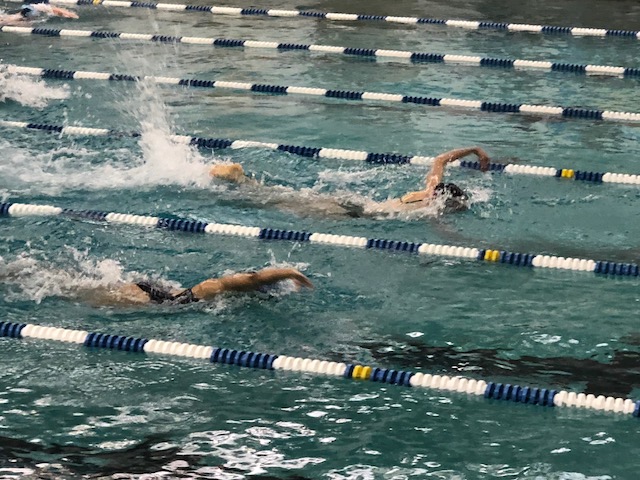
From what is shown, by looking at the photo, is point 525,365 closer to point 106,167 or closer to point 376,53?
point 106,167

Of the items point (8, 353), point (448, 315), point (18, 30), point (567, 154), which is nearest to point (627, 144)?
point (567, 154)

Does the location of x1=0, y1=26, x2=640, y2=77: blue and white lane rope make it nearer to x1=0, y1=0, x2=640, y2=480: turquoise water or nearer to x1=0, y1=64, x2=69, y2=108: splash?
x1=0, y1=0, x2=640, y2=480: turquoise water

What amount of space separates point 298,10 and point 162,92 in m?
3.26

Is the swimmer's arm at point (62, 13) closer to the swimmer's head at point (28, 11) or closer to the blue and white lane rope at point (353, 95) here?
the swimmer's head at point (28, 11)

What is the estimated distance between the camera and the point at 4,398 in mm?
3896

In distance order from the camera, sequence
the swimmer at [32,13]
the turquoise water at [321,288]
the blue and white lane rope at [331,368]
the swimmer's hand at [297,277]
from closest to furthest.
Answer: the turquoise water at [321,288] → the blue and white lane rope at [331,368] → the swimmer's hand at [297,277] → the swimmer at [32,13]

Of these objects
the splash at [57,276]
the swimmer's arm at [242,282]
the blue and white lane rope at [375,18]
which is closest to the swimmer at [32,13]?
the blue and white lane rope at [375,18]

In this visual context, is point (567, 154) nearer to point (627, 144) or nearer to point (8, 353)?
point (627, 144)

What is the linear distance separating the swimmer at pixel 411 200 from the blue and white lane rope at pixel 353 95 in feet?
5.54

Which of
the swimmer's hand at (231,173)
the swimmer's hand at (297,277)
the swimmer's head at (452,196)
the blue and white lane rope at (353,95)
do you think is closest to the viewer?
the swimmer's hand at (297,277)

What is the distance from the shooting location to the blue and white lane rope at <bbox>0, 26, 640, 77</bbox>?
863 centimetres

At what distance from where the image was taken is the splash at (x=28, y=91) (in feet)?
26.2

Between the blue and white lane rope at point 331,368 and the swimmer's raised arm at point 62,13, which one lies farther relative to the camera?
the swimmer's raised arm at point 62,13

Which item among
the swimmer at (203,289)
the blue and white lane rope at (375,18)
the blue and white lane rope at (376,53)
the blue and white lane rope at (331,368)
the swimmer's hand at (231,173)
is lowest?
the blue and white lane rope at (331,368)
